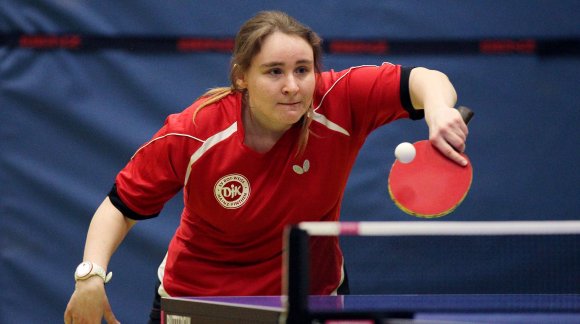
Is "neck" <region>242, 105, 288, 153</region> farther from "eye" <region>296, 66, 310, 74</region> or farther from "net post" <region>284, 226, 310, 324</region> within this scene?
"net post" <region>284, 226, 310, 324</region>

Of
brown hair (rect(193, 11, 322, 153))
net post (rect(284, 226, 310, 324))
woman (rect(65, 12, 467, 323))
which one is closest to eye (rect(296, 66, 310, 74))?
woman (rect(65, 12, 467, 323))

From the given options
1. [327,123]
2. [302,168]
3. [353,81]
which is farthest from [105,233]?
[353,81]

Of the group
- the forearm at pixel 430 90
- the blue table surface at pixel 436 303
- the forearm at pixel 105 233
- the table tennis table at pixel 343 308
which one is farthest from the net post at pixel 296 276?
the forearm at pixel 105 233

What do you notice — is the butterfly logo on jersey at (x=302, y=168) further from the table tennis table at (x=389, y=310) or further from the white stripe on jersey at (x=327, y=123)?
the table tennis table at (x=389, y=310)

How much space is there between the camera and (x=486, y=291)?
14.2 ft

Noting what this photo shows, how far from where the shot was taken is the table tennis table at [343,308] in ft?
6.38

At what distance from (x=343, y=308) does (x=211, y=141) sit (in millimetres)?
923

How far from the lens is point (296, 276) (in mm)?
1949

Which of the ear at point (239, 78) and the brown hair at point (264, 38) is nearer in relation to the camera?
the brown hair at point (264, 38)

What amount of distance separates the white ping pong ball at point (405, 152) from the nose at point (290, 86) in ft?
1.76

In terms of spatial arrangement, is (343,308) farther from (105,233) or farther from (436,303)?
(105,233)

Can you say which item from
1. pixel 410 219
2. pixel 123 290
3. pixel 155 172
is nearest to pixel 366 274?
pixel 410 219

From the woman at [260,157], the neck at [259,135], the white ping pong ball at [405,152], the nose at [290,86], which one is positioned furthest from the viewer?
the neck at [259,135]

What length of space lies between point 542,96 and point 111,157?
2.28 meters
